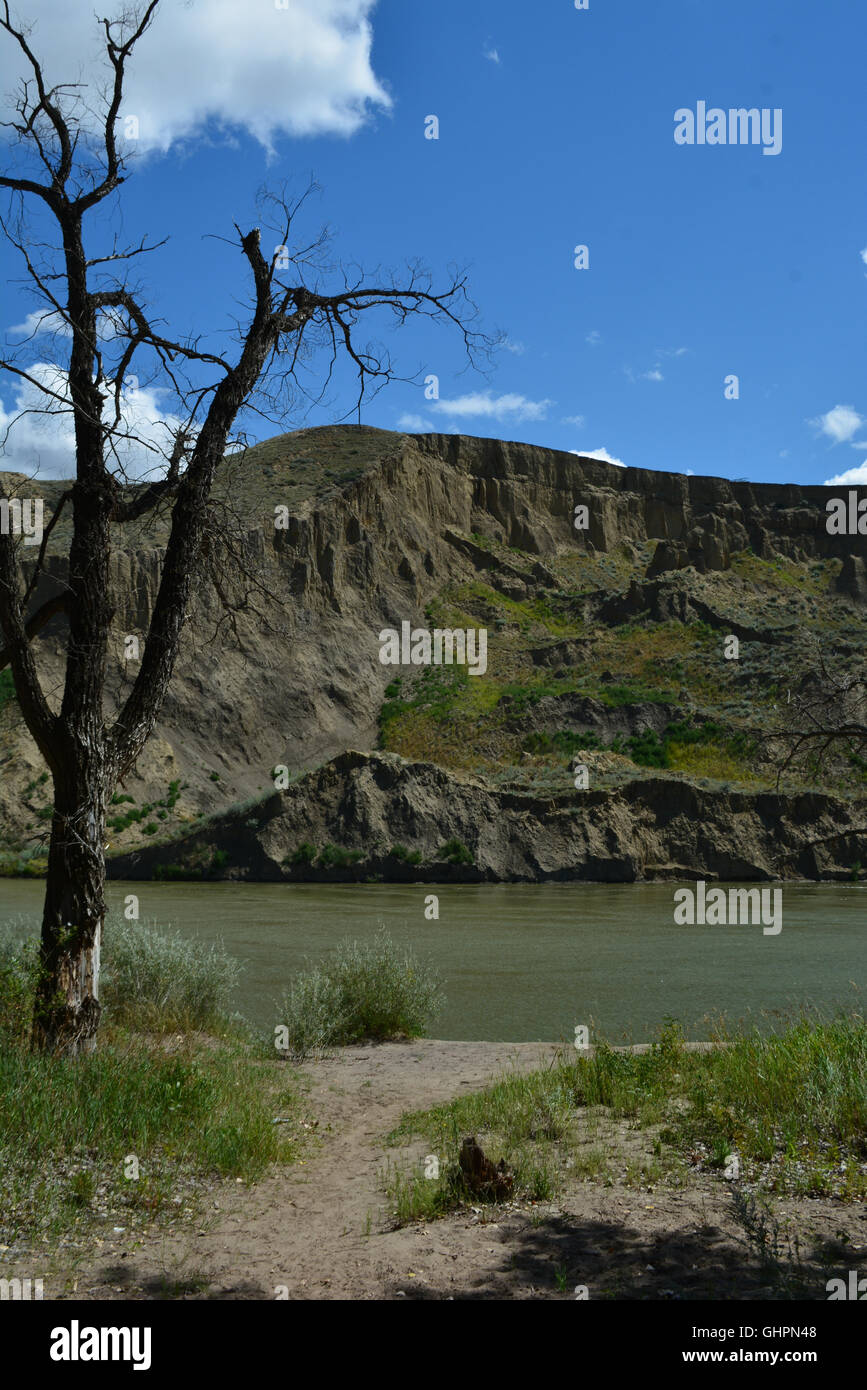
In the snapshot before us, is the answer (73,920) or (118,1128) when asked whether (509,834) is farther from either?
(118,1128)

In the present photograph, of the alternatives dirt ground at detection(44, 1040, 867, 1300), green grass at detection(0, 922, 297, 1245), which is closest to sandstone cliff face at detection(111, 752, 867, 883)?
green grass at detection(0, 922, 297, 1245)

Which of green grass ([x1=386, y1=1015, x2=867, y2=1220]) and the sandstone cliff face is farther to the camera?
the sandstone cliff face

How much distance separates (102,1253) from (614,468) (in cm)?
7658

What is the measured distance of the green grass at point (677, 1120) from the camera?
6.12 m

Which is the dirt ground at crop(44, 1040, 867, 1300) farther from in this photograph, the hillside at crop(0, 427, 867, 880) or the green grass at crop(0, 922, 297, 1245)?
the hillside at crop(0, 427, 867, 880)

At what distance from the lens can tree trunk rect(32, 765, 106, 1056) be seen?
7496 millimetres

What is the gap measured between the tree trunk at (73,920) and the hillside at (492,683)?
17.7 meters

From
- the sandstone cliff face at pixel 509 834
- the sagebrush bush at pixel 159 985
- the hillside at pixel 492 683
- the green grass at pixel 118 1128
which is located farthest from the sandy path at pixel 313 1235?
the sandstone cliff face at pixel 509 834

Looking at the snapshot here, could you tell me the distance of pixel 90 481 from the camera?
8273mm

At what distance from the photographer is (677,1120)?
24.1ft

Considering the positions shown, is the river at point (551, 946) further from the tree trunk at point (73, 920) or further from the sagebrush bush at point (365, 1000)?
the tree trunk at point (73, 920)

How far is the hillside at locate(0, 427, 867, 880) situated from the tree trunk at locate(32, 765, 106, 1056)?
57.9 ft

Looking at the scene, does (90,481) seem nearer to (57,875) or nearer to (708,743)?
(57,875)
